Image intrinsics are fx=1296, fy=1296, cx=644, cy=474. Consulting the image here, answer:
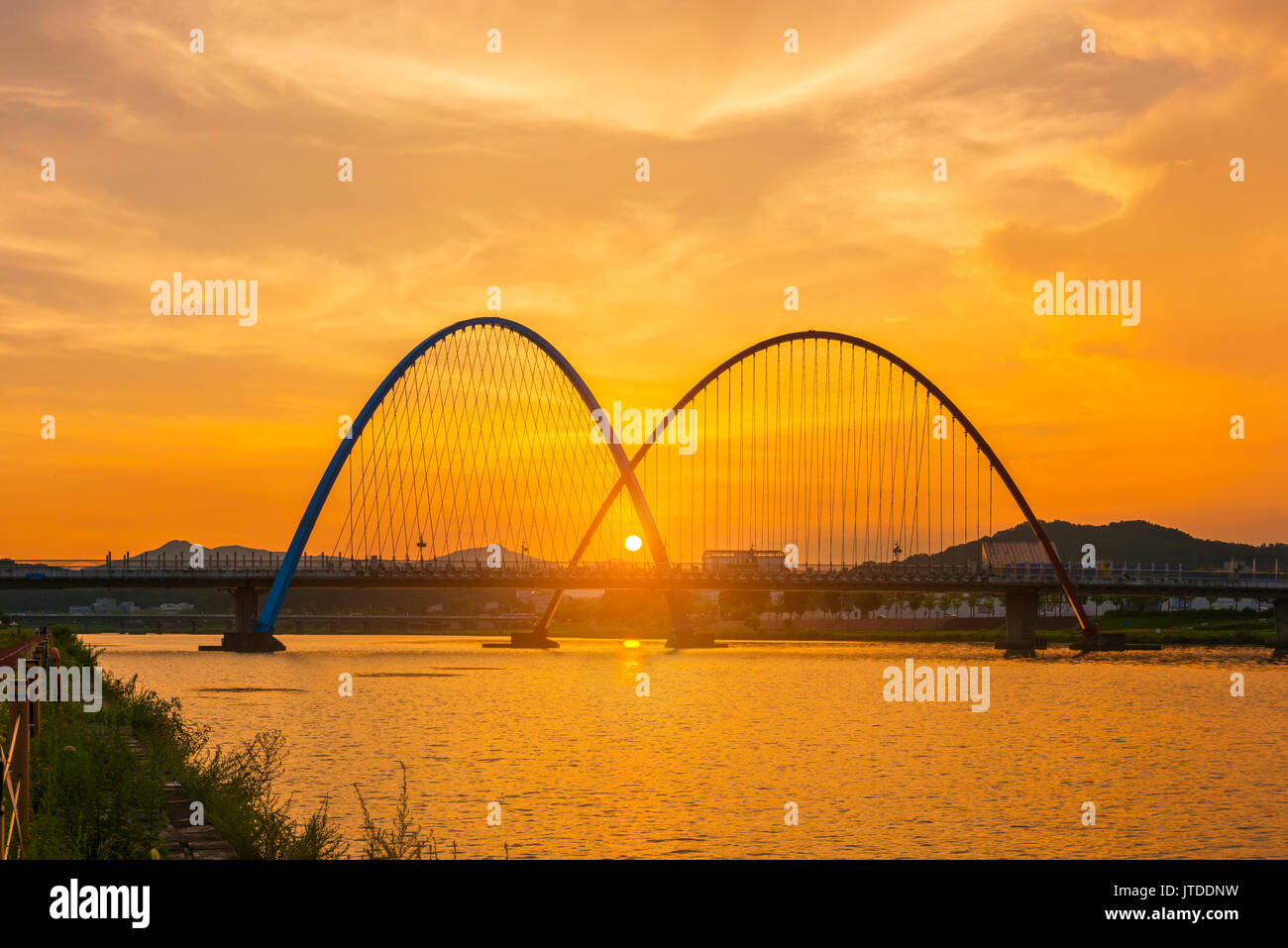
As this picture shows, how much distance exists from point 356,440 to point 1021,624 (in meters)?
76.0

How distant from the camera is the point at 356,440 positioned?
456 ft

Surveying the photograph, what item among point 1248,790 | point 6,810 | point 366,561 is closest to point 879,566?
point 366,561

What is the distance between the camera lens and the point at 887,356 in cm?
14838

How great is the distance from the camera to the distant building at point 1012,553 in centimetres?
16875

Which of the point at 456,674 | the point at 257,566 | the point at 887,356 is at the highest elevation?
the point at 887,356

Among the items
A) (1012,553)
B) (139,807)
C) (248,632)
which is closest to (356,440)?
(248,632)

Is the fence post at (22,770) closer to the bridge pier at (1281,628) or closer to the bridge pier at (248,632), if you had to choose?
the bridge pier at (248,632)

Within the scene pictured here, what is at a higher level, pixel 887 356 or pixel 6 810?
pixel 887 356

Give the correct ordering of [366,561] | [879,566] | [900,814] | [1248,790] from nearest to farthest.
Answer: [900,814]
[1248,790]
[366,561]
[879,566]

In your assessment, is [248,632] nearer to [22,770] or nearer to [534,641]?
[534,641]

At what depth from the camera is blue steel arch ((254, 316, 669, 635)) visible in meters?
130

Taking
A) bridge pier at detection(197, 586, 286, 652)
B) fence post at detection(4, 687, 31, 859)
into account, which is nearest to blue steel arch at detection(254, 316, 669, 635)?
bridge pier at detection(197, 586, 286, 652)
